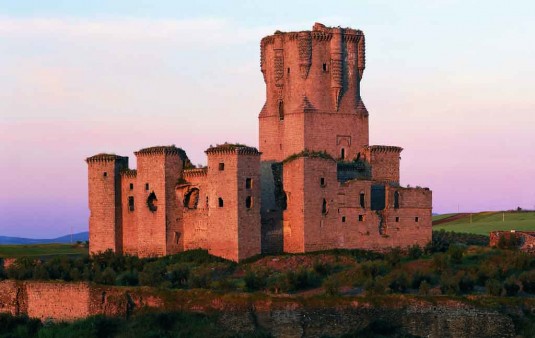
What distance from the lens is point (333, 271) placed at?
4991 centimetres

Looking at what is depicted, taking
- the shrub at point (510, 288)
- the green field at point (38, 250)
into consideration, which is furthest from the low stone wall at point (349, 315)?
the green field at point (38, 250)

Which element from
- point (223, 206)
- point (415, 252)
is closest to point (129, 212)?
point (223, 206)

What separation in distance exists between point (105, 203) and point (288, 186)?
30.6 feet

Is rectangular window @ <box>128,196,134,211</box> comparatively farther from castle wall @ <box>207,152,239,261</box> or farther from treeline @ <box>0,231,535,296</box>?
castle wall @ <box>207,152,239,261</box>

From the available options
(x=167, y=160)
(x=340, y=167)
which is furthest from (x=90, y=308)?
(x=340, y=167)

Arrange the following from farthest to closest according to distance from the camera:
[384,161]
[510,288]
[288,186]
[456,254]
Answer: [384,161], [288,186], [456,254], [510,288]

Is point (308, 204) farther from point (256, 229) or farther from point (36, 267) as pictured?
point (36, 267)

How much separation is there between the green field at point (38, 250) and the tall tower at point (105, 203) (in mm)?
6595

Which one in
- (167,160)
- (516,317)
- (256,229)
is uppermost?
(167,160)

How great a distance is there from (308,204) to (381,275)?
18.4 feet

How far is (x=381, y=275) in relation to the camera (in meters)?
Answer: 48.6

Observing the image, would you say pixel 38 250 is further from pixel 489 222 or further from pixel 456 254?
pixel 489 222

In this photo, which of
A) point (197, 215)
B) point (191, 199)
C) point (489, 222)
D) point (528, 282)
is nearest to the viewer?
point (528, 282)

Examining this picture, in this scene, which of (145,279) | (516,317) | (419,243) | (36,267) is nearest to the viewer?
(516,317)
